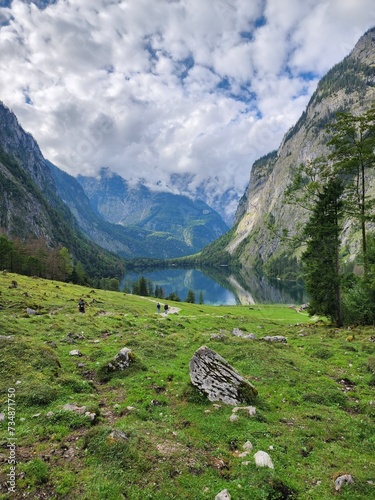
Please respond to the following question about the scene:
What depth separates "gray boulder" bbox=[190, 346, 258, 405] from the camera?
48.1 feet

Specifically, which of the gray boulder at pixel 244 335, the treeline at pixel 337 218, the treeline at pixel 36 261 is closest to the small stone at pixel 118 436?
the gray boulder at pixel 244 335

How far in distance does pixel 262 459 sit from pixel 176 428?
12.2 ft

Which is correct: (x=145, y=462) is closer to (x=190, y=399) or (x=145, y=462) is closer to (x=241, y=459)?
(x=241, y=459)

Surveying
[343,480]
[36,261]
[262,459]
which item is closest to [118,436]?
[262,459]

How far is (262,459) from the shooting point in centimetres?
1005

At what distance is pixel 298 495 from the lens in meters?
8.73

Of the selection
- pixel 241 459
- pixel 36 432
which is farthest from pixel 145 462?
pixel 36 432

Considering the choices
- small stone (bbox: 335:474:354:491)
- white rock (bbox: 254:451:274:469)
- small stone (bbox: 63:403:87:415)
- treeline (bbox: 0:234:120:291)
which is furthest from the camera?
treeline (bbox: 0:234:120:291)

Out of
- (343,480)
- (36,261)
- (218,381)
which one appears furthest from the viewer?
(36,261)

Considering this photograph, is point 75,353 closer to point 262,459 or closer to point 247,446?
point 247,446

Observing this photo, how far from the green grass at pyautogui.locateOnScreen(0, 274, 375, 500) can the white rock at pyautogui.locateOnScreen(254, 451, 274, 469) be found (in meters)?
0.27

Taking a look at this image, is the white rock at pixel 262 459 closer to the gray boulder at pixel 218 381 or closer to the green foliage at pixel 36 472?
the gray boulder at pixel 218 381

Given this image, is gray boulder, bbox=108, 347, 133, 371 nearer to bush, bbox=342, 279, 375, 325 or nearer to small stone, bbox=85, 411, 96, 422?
small stone, bbox=85, 411, 96, 422

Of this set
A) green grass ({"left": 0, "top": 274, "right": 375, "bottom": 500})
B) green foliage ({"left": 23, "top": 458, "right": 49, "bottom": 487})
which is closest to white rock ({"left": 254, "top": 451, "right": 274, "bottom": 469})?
green grass ({"left": 0, "top": 274, "right": 375, "bottom": 500})
